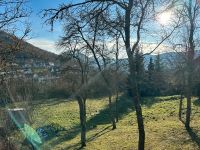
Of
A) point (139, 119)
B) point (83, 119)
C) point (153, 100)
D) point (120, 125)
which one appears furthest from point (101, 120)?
point (139, 119)

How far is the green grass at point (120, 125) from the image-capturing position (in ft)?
81.1

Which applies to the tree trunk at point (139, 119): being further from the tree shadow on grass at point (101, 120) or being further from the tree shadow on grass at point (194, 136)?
the tree shadow on grass at point (101, 120)

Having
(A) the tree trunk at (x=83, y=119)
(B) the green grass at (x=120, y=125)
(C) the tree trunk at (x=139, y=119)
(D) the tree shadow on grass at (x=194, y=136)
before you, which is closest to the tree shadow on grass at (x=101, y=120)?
(B) the green grass at (x=120, y=125)

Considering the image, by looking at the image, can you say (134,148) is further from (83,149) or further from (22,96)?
(22,96)

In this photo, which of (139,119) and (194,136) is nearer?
(139,119)

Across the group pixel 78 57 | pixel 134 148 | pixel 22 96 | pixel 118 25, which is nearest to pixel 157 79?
pixel 22 96

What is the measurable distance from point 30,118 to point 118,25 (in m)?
23.0

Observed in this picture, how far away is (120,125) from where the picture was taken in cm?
4081

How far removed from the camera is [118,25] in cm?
1439

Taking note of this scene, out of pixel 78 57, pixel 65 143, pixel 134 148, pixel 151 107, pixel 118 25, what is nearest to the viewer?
pixel 118 25

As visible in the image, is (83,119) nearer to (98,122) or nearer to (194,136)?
(194,136)

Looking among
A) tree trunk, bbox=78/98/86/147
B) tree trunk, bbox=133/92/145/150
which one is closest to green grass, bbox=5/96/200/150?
tree trunk, bbox=78/98/86/147

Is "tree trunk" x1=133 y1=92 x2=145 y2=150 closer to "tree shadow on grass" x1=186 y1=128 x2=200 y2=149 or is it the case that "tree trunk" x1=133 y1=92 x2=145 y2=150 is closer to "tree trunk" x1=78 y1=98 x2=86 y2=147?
"tree shadow on grass" x1=186 y1=128 x2=200 y2=149

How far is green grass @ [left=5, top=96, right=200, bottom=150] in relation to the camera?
81.1 ft
